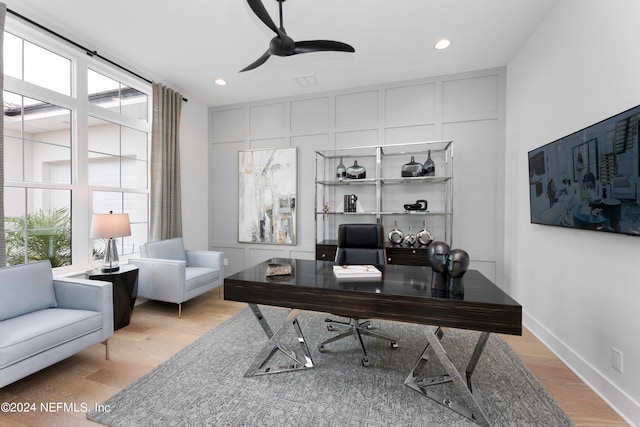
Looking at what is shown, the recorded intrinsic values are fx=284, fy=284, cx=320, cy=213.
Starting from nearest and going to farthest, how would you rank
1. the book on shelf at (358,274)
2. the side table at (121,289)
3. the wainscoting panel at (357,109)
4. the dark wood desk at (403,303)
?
the dark wood desk at (403,303) → the book on shelf at (358,274) → the side table at (121,289) → the wainscoting panel at (357,109)

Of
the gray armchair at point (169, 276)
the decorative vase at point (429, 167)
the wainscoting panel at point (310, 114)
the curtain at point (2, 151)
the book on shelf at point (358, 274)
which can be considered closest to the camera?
the book on shelf at point (358, 274)

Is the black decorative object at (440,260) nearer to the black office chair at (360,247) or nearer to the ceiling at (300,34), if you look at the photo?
the black office chair at (360,247)

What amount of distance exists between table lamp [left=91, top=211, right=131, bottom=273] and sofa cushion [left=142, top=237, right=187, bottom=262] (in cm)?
46

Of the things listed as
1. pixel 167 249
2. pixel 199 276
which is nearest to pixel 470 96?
pixel 199 276

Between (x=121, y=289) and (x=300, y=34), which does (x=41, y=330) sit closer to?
(x=121, y=289)

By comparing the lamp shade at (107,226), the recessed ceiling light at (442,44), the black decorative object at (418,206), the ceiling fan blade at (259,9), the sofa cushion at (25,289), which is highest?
the recessed ceiling light at (442,44)

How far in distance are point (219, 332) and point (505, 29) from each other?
13.1ft

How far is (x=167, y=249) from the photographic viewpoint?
3.56 metres

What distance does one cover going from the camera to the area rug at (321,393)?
1631mm

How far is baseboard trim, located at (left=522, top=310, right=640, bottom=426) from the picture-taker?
1.64 m

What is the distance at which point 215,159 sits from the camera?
4.72 m

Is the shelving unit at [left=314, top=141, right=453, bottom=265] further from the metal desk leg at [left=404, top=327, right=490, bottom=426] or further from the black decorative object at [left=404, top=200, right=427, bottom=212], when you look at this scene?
the metal desk leg at [left=404, top=327, right=490, bottom=426]

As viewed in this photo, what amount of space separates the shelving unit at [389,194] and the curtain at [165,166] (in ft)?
6.38

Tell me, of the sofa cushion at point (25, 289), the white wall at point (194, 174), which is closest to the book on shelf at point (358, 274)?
the sofa cushion at point (25, 289)
